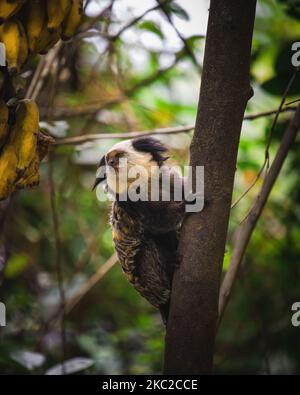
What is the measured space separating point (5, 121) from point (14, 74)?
100 millimetres

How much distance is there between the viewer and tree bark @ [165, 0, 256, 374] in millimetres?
1079

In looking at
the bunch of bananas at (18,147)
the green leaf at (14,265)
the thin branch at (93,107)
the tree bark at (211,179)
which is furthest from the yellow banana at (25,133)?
the green leaf at (14,265)

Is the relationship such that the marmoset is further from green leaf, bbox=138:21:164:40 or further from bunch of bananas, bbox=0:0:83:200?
green leaf, bbox=138:21:164:40

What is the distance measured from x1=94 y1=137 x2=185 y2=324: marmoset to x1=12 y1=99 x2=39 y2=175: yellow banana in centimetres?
42

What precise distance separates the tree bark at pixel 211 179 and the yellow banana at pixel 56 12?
0.32m

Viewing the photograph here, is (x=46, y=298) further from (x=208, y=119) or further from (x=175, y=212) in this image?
(x=208, y=119)

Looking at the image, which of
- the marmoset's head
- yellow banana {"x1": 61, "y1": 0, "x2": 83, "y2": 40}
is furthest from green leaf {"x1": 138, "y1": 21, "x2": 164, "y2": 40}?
yellow banana {"x1": 61, "y1": 0, "x2": 83, "y2": 40}

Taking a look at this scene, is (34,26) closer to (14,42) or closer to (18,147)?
(14,42)

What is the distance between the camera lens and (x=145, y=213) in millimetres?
1486

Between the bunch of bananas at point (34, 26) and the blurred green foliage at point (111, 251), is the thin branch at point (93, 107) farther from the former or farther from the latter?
the bunch of bananas at point (34, 26)

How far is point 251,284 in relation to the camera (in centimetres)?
274

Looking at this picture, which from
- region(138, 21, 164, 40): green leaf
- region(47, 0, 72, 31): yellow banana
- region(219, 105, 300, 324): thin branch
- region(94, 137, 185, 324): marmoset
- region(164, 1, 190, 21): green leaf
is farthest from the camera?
region(138, 21, 164, 40): green leaf

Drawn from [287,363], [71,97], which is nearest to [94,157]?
[71,97]

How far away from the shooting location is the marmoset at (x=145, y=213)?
4.86ft
